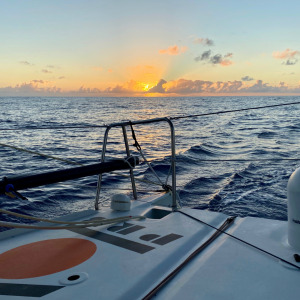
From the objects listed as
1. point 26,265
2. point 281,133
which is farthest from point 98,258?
point 281,133

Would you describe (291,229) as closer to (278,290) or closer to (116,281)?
(278,290)

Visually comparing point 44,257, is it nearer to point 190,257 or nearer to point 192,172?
point 190,257

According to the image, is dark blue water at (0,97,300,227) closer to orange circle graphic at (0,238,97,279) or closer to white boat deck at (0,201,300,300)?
white boat deck at (0,201,300,300)

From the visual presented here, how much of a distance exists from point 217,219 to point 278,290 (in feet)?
4.34

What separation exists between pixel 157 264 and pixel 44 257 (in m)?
0.90

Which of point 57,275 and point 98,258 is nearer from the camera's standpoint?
point 57,275

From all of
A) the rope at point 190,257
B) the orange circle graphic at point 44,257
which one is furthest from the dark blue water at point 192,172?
the orange circle graphic at point 44,257

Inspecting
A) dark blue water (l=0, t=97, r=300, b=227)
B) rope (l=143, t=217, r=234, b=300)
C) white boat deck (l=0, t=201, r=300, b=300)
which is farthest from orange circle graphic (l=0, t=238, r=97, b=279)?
dark blue water (l=0, t=97, r=300, b=227)

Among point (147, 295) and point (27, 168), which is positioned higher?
point (147, 295)

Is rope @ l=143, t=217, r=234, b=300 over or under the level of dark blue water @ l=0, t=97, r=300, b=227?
over

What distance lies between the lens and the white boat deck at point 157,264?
2047mm

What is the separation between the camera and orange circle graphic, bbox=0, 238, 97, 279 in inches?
91.6

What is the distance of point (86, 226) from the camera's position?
300cm

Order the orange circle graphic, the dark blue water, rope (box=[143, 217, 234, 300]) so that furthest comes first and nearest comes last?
the dark blue water, the orange circle graphic, rope (box=[143, 217, 234, 300])
